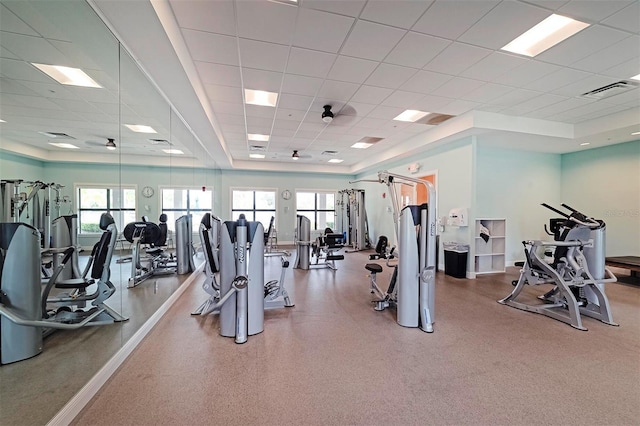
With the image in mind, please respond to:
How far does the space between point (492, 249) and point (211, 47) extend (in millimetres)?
6631

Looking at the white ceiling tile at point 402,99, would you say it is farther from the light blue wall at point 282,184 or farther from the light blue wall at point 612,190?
the light blue wall at point 282,184

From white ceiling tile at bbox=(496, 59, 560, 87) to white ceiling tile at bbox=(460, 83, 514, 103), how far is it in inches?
5.1

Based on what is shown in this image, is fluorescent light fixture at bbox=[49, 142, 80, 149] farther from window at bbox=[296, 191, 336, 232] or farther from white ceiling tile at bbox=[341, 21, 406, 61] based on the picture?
window at bbox=[296, 191, 336, 232]

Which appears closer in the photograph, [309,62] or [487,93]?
[309,62]

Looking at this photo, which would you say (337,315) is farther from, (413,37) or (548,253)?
(548,253)

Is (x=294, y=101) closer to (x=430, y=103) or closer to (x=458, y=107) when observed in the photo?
(x=430, y=103)

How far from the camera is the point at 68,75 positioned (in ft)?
8.05

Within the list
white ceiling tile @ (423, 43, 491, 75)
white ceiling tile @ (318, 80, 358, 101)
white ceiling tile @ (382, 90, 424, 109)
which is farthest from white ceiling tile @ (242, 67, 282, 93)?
white ceiling tile @ (423, 43, 491, 75)

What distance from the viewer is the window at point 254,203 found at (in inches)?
405

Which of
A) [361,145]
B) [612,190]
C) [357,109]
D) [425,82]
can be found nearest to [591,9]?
[425,82]

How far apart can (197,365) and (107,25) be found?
3083 mm

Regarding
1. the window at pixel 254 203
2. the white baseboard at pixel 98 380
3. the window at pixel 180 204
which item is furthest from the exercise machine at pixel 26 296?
the window at pixel 254 203

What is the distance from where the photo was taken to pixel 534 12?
7.95 feet

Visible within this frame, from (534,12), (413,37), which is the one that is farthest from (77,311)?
(534,12)
